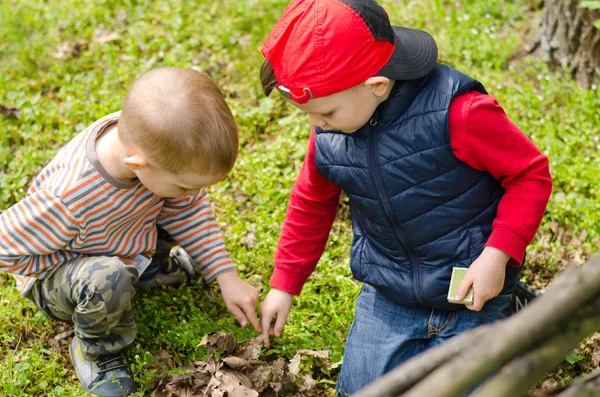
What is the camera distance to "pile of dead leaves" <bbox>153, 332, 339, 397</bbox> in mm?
2730

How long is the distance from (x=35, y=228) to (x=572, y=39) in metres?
3.12

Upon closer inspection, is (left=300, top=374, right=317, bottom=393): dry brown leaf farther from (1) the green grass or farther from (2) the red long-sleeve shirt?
(2) the red long-sleeve shirt

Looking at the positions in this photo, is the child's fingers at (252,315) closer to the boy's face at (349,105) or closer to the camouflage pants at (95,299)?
the camouflage pants at (95,299)

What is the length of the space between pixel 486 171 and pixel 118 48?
3129 mm

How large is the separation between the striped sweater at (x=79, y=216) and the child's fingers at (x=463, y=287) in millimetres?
1091

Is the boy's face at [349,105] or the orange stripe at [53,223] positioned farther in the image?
the orange stripe at [53,223]

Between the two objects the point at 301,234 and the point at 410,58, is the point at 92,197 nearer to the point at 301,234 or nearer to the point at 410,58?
the point at 301,234

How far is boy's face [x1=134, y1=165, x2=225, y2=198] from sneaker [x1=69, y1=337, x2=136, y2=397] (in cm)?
79

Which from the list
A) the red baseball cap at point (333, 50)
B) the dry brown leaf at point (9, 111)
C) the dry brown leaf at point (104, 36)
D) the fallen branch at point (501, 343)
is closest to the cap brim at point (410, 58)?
the red baseball cap at point (333, 50)

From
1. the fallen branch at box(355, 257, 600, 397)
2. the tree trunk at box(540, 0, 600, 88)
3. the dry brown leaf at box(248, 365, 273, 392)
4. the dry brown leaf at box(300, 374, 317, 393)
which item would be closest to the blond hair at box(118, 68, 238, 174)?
the dry brown leaf at box(248, 365, 273, 392)

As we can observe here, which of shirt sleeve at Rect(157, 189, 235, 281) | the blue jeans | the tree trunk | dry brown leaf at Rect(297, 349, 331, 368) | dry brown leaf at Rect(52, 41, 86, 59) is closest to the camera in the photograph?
the blue jeans

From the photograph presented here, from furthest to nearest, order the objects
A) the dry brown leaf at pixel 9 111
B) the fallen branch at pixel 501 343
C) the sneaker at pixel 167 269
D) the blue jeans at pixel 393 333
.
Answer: the dry brown leaf at pixel 9 111, the sneaker at pixel 167 269, the blue jeans at pixel 393 333, the fallen branch at pixel 501 343

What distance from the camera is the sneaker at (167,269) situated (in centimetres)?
335

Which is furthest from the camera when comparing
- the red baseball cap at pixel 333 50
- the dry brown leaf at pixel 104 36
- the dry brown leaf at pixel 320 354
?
the dry brown leaf at pixel 104 36
